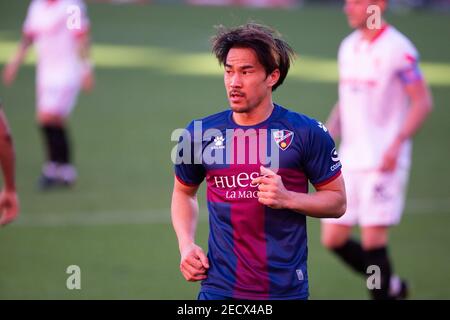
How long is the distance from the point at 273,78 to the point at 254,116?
0.85 feet

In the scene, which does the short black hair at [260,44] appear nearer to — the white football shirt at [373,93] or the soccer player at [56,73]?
the white football shirt at [373,93]

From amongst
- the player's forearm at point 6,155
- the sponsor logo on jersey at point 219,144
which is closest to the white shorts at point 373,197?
the player's forearm at point 6,155

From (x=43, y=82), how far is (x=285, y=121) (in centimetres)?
905

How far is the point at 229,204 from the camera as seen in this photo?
5.67m

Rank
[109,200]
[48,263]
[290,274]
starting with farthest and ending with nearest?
[109,200] < [48,263] < [290,274]

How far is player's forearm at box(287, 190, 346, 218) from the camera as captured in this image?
17.6 ft

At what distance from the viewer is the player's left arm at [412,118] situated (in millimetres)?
8570

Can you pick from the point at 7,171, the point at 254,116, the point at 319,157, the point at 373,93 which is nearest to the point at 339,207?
the point at 319,157

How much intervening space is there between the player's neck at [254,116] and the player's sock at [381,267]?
132 inches

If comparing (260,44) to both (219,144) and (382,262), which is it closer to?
(219,144)

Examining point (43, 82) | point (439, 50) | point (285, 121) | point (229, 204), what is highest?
point (439, 50)

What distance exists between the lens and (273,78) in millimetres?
5738
